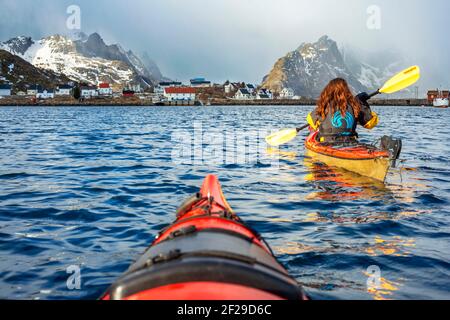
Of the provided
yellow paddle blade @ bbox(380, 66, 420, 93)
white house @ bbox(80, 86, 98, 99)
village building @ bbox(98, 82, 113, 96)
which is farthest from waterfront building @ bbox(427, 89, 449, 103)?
yellow paddle blade @ bbox(380, 66, 420, 93)

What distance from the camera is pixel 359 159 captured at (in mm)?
12766

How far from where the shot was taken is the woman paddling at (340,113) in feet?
43.4

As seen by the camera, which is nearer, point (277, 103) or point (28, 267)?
point (28, 267)

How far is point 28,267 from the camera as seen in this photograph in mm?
6418

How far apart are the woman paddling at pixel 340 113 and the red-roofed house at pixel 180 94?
524 feet

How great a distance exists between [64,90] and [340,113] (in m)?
192

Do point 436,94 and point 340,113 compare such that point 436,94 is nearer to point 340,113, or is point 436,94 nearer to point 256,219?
point 340,113

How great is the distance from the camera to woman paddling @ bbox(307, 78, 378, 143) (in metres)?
13.2

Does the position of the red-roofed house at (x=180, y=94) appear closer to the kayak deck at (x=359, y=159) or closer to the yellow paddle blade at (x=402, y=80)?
the yellow paddle blade at (x=402, y=80)

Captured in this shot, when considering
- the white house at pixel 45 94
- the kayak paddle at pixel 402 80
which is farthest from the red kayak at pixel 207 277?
the white house at pixel 45 94

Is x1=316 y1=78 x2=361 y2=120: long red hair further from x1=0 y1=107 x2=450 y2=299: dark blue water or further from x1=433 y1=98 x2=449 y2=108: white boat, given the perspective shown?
x1=433 y1=98 x2=449 y2=108: white boat
